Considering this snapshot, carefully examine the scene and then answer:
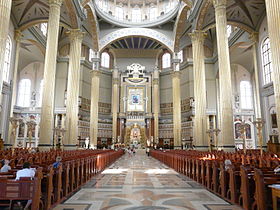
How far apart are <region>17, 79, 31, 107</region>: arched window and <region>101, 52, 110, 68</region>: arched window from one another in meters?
11.3

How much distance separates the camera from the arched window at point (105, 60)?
34812 mm

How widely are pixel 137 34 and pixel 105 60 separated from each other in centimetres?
848

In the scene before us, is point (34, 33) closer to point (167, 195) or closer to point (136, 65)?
point (136, 65)

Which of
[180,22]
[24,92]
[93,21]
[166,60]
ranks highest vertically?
[93,21]

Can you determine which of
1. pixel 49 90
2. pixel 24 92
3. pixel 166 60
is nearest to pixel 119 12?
pixel 166 60

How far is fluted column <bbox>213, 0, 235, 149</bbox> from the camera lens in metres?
11.8

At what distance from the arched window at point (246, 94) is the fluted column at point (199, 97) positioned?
12.3m

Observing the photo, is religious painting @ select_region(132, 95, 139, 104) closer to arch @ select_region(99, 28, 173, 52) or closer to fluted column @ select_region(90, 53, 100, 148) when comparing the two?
fluted column @ select_region(90, 53, 100, 148)

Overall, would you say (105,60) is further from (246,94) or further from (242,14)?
(242,14)

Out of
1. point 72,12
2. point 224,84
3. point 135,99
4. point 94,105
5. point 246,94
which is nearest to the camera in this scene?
point 224,84

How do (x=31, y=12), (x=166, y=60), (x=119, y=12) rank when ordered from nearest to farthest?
(x=31, y=12), (x=119, y=12), (x=166, y=60)

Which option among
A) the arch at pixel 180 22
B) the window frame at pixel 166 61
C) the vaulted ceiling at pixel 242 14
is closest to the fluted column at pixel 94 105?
the arch at pixel 180 22

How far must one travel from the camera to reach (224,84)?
12.5 metres

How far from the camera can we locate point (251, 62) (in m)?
27.0
